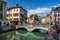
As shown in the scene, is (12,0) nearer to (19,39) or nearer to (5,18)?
(5,18)

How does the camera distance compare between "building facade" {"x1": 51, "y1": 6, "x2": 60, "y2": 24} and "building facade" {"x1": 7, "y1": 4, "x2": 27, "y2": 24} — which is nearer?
"building facade" {"x1": 51, "y1": 6, "x2": 60, "y2": 24}

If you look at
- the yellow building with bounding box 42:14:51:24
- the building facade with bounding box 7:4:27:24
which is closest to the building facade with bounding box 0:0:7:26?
the building facade with bounding box 7:4:27:24

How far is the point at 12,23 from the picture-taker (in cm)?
244

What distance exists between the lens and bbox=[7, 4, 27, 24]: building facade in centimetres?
244

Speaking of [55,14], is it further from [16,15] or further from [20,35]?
[20,35]

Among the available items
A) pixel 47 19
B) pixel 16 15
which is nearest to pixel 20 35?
pixel 16 15

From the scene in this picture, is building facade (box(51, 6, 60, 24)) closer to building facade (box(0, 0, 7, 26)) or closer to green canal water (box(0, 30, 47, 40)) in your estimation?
green canal water (box(0, 30, 47, 40))

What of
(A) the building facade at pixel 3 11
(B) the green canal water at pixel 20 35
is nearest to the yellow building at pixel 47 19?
(B) the green canal water at pixel 20 35

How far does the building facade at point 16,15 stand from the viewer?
2.44m

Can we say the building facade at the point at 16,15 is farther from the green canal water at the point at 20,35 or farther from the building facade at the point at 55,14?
the building facade at the point at 55,14

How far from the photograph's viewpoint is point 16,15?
2477 millimetres

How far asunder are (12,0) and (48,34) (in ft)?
1.95

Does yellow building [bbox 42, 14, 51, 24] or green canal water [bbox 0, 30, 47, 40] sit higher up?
yellow building [bbox 42, 14, 51, 24]

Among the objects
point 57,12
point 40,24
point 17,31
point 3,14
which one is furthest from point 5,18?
point 57,12
